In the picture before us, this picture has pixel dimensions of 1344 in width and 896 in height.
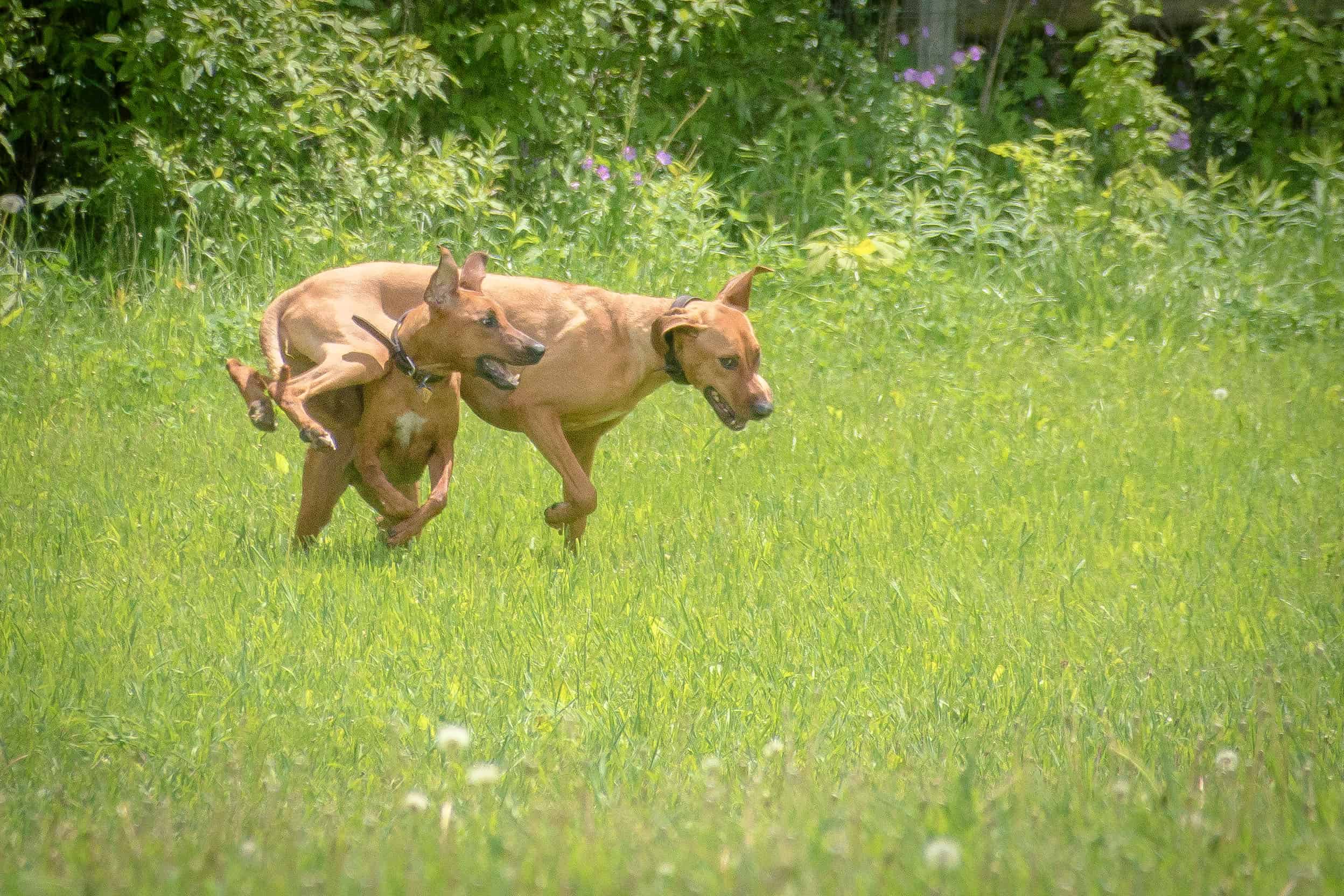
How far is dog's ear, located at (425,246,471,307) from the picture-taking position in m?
4.96

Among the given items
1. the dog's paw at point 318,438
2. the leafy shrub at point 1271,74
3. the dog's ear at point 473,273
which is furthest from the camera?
the leafy shrub at point 1271,74

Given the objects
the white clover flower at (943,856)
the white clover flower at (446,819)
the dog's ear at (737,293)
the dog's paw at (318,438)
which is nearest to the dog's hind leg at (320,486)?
the dog's paw at (318,438)

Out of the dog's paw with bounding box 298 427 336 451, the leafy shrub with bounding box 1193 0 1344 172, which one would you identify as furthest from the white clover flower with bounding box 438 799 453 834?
the leafy shrub with bounding box 1193 0 1344 172

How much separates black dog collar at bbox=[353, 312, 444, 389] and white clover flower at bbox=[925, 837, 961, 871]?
3.20m

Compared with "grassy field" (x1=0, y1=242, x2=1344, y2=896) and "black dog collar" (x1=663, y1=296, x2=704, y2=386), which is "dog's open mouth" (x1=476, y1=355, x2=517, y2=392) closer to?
"black dog collar" (x1=663, y1=296, x2=704, y2=386)

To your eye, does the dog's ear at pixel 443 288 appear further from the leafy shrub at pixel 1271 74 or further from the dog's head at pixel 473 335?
the leafy shrub at pixel 1271 74

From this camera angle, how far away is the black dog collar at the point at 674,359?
5.26 meters

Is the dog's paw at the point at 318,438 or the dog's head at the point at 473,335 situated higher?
the dog's head at the point at 473,335

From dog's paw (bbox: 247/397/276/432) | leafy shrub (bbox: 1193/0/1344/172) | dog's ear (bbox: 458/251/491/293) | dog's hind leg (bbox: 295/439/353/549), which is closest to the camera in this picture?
dog's paw (bbox: 247/397/276/432)

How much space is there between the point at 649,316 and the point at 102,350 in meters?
4.35

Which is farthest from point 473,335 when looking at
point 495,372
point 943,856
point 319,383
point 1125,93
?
point 1125,93

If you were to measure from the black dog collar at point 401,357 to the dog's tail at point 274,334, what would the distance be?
12.0 inches

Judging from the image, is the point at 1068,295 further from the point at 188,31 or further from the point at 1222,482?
the point at 188,31

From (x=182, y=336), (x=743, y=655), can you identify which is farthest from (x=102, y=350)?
(x=743, y=655)
